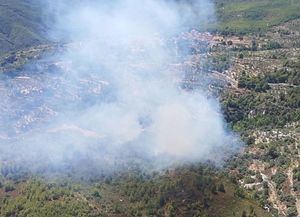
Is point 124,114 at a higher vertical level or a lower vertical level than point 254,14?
higher

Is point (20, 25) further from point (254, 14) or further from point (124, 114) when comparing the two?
point (124, 114)

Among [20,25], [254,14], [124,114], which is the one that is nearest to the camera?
[124,114]

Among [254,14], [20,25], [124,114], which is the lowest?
[20,25]

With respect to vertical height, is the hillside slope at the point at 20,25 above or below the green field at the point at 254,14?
below

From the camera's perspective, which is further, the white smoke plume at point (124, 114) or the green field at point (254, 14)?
the green field at point (254, 14)

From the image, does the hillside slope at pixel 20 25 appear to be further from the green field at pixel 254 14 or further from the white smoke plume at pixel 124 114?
the white smoke plume at pixel 124 114

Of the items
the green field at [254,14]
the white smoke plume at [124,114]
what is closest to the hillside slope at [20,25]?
the green field at [254,14]

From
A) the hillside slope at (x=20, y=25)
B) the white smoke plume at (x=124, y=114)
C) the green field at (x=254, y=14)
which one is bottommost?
the hillside slope at (x=20, y=25)

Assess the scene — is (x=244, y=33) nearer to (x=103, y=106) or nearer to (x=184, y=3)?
(x=184, y=3)

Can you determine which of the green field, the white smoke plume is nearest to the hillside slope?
the green field

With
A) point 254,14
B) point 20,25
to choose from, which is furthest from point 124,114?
point 20,25
